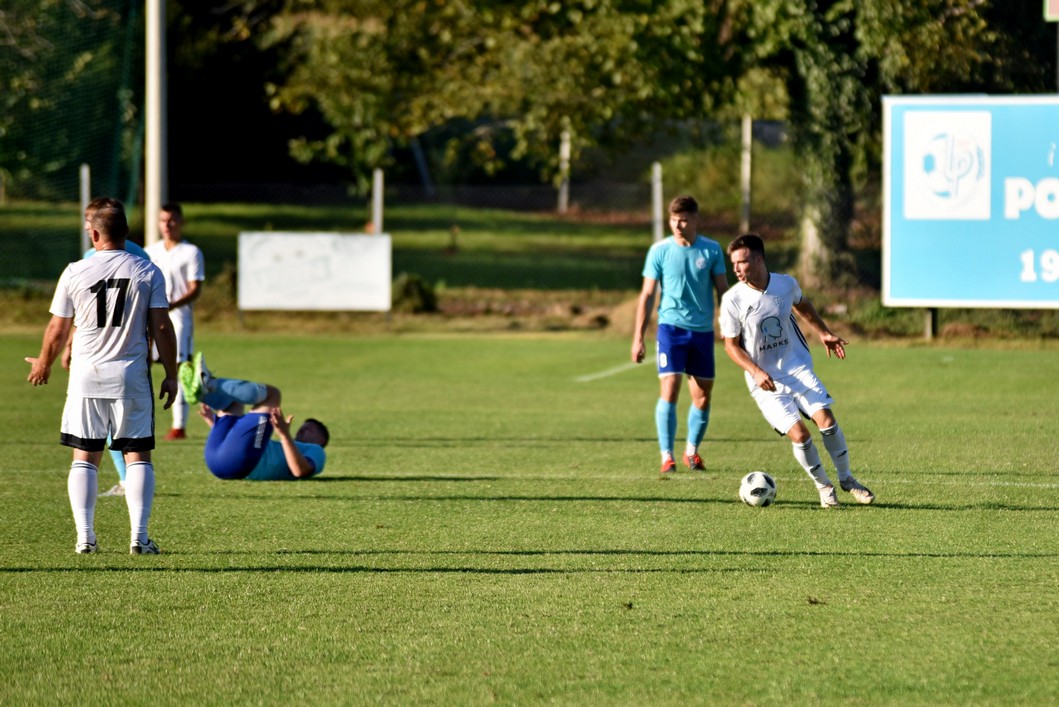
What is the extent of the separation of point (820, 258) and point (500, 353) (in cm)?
687

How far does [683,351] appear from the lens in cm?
1119

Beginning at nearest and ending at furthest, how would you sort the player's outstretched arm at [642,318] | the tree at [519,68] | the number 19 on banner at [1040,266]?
the player's outstretched arm at [642,318] → the number 19 on banner at [1040,266] → the tree at [519,68]

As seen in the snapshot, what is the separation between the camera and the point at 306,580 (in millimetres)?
7473

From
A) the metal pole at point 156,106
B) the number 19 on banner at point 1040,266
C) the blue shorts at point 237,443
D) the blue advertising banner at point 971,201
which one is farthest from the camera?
the blue advertising banner at point 971,201

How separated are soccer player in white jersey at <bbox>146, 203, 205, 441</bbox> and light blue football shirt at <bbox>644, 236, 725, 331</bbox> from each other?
3798 mm

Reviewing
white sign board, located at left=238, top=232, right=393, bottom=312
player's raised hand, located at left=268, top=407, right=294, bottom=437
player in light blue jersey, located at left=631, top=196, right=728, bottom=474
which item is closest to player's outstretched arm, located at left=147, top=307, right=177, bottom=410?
player's raised hand, located at left=268, top=407, right=294, bottom=437

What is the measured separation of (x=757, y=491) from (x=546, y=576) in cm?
238

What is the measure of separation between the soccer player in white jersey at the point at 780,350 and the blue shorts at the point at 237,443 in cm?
325

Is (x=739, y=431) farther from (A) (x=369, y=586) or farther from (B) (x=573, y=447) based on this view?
(A) (x=369, y=586)

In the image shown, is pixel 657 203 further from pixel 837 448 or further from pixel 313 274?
pixel 837 448

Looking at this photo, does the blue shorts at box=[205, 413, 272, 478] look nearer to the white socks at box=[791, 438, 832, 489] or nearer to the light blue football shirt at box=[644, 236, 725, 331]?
the light blue football shirt at box=[644, 236, 725, 331]

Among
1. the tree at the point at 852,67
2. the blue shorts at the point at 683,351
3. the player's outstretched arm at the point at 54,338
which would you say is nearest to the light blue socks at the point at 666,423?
the blue shorts at the point at 683,351

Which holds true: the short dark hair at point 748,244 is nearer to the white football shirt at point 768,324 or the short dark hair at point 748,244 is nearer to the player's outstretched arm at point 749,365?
the white football shirt at point 768,324

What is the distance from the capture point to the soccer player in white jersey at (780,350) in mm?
9398
